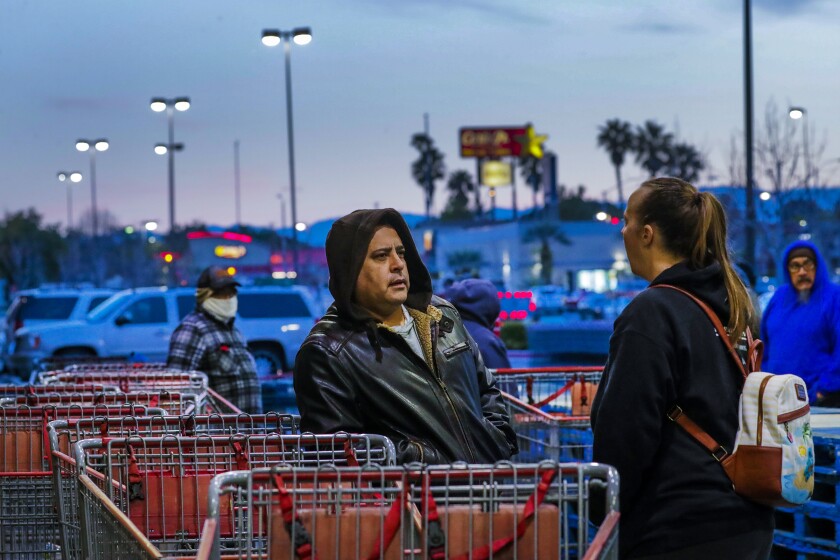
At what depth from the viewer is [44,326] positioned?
25594 mm

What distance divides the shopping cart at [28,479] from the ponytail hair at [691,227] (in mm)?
2513

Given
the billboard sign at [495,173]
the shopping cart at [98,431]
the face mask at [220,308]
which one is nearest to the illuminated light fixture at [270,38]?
the face mask at [220,308]

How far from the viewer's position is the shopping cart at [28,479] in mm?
5621

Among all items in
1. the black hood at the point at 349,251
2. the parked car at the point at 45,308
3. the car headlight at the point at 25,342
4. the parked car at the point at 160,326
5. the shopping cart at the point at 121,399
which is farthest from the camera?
the parked car at the point at 45,308

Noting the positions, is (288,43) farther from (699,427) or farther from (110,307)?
(699,427)

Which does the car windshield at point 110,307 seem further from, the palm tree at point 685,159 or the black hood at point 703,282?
the palm tree at point 685,159

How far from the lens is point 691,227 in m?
4.01

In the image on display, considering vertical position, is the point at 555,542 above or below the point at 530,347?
above

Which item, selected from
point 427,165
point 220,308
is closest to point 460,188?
point 427,165

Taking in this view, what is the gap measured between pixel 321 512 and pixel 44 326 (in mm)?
23703

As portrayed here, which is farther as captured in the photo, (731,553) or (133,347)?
(133,347)

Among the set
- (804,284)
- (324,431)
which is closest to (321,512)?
(324,431)

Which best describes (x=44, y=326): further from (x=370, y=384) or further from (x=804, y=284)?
(x=370, y=384)

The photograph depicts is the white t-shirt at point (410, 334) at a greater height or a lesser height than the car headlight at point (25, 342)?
greater
